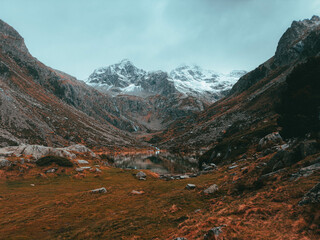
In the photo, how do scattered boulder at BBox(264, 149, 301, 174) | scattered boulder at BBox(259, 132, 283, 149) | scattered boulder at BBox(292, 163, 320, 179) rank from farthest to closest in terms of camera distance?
scattered boulder at BBox(259, 132, 283, 149) → scattered boulder at BBox(264, 149, 301, 174) → scattered boulder at BBox(292, 163, 320, 179)

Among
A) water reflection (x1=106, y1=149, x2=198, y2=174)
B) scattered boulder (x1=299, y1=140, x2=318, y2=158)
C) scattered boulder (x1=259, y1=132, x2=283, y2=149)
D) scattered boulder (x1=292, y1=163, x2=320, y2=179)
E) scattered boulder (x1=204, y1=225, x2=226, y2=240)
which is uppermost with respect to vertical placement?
scattered boulder (x1=299, y1=140, x2=318, y2=158)

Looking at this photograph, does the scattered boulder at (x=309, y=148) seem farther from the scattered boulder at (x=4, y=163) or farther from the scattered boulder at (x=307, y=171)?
the scattered boulder at (x=4, y=163)

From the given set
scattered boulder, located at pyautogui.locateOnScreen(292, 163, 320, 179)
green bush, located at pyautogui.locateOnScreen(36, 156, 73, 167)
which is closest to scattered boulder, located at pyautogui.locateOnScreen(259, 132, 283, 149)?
scattered boulder, located at pyautogui.locateOnScreen(292, 163, 320, 179)

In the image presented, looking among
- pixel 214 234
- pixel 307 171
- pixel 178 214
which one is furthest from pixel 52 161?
pixel 307 171

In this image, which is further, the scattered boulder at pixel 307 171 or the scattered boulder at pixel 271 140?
the scattered boulder at pixel 271 140

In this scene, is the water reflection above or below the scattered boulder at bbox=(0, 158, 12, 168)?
below

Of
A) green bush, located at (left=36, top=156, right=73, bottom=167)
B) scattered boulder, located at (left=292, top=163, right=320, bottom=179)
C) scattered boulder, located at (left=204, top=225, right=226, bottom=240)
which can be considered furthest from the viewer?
green bush, located at (left=36, top=156, right=73, bottom=167)

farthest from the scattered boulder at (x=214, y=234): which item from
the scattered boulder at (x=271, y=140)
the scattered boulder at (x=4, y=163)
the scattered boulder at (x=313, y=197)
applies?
the scattered boulder at (x=4, y=163)

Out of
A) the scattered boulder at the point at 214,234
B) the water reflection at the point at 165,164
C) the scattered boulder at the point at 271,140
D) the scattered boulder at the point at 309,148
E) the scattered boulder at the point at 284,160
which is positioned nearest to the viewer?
the scattered boulder at the point at 214,234

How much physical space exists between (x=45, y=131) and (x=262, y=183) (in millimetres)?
175000

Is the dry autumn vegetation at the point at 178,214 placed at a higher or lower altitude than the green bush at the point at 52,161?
higher

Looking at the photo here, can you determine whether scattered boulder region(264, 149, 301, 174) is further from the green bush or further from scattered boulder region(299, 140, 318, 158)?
the green bush

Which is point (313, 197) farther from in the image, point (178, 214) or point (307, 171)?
point (178, 214)

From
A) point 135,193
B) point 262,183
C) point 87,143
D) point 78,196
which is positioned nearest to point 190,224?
point 262,183
